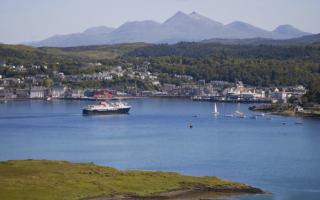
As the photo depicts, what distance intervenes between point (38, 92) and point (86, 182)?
Result: 200ft

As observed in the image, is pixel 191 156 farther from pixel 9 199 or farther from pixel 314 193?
pixel 9 199

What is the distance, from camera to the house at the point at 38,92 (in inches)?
3095

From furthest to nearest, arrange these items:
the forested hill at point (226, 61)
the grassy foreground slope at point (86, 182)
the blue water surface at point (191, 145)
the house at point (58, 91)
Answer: the forested hill at point (226, 61) < the house at point (58, 91) < the blue water surface at point (191, 145) < the grassy foreground slope at point (86, 182)

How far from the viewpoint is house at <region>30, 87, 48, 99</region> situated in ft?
258

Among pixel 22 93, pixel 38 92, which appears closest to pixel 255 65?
pixel 38 92

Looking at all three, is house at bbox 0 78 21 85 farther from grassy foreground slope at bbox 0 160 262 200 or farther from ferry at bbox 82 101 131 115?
grassy foreground slope at bbox 0 160 262 200

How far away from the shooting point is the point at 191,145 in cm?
3069

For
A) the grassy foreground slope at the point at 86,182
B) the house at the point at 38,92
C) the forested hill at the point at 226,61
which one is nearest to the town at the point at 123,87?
the house at the point at 38,92

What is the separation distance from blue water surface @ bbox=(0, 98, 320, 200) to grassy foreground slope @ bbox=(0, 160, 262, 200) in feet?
4.77

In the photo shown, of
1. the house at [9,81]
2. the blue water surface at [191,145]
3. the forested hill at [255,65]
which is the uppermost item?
the forested hill at [255,65]

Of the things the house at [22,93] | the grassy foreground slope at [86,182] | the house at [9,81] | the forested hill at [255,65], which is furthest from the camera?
the house at [9,81]

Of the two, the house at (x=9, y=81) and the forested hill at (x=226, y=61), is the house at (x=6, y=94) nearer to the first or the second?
the house at (x=9, y=81)

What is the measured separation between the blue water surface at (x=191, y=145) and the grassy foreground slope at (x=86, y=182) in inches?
57.3

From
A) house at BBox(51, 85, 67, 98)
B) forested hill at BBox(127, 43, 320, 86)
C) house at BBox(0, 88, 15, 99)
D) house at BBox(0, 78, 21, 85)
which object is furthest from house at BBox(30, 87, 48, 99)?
forested hill at BBox(127, 43, 320, 86)
